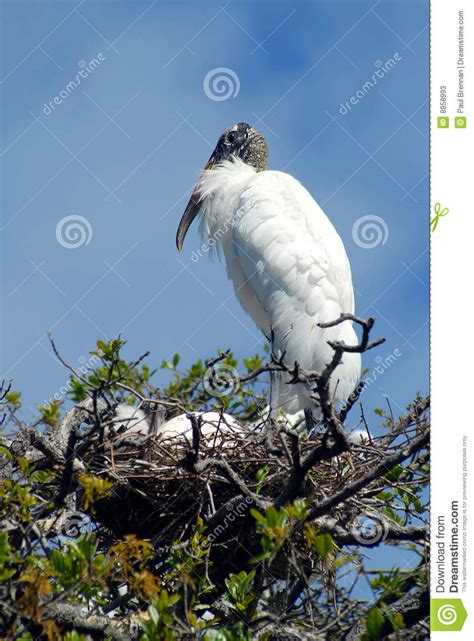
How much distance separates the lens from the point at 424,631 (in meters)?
3.56

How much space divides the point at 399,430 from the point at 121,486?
1.27 meters

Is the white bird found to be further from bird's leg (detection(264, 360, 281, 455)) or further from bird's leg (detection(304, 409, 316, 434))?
bird's leg (detection(304, 409, 316, 434))

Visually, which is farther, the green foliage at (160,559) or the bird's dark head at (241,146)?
the bird's dark head at (241,146)

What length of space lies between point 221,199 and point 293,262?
1.00 metres

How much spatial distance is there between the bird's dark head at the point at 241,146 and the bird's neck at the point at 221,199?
1.00 ft

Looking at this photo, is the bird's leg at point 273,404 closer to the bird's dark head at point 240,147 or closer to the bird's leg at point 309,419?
the bird's leg at point 309,419

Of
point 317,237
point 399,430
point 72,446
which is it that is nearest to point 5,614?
point 72,446

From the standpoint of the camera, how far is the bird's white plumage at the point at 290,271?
5848 mm

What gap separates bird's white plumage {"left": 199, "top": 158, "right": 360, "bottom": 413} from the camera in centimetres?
585
